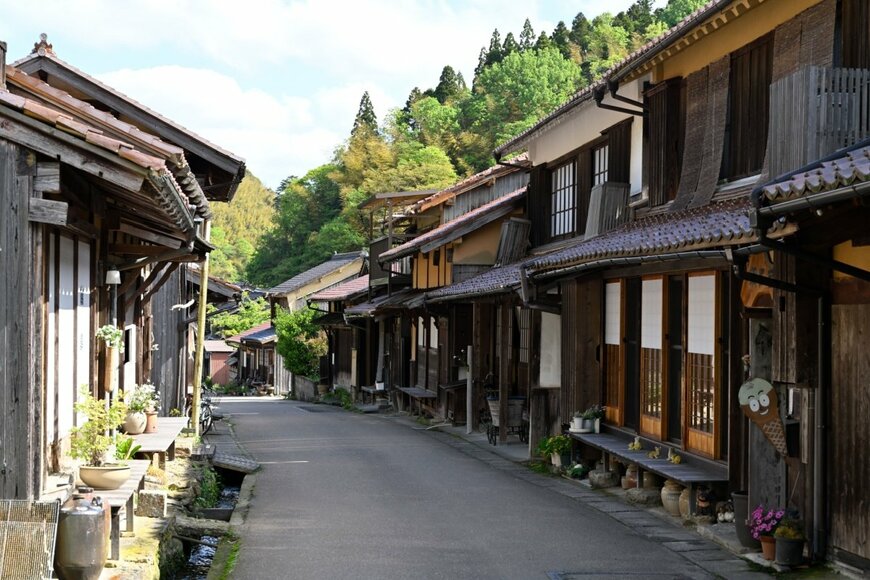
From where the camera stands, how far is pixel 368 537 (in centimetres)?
1105

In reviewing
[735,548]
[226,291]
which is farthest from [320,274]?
[735,548]

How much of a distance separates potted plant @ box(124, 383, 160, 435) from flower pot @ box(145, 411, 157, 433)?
0.14ft

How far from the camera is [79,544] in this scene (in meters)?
7.95

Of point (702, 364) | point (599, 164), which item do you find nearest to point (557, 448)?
point (702, 364)

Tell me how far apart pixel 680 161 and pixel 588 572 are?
24.0 feet

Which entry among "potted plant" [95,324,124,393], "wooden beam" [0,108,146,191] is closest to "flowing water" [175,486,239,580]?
"potted plant" [95,324,124,393]

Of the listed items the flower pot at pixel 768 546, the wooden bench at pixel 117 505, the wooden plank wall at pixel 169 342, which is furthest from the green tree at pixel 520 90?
the flower pot at pixel 768 546

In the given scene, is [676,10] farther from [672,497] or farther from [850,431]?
[850,431]

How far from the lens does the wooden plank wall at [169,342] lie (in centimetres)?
1992

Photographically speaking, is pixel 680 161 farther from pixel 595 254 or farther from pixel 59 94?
pixel 59 94

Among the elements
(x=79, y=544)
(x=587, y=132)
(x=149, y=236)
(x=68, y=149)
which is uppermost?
(x=587, y=132)

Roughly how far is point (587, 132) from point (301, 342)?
29175 millimetres

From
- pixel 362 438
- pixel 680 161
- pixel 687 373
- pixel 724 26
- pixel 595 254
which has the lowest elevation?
pixel 362 438

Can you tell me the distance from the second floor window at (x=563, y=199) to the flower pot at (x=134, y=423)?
958cm
